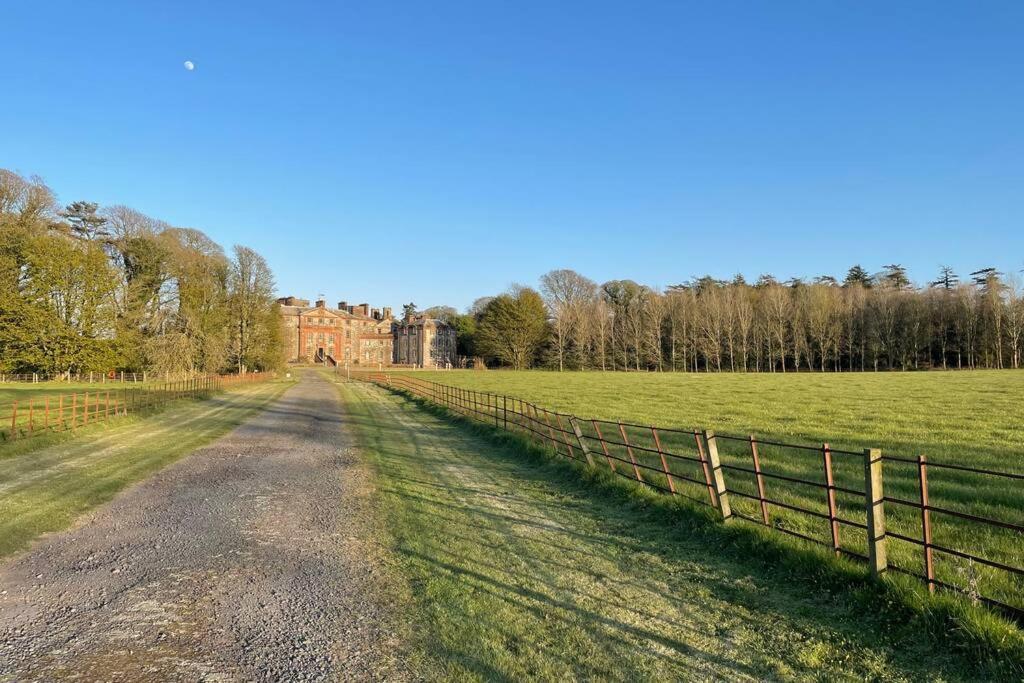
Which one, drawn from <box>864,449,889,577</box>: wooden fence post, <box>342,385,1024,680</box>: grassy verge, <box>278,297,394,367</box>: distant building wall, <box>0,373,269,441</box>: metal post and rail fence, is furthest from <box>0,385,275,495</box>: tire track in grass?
<box>278,297,394,367</box>: distant building wall

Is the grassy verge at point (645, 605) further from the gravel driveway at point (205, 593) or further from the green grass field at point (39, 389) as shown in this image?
the green grass field at point (39, 389)

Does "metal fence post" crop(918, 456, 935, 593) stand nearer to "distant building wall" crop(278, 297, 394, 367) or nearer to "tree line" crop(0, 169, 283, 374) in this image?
"tree line" crop(0, 169, 283, 374)

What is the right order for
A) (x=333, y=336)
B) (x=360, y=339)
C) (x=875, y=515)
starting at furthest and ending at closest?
(x=360, y=339) → (x=333, y=336) → (x=875, y=515)

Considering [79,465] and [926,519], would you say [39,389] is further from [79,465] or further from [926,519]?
[926,519]

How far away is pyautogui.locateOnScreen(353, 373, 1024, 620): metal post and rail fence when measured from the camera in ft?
18.3

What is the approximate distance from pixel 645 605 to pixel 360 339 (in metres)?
162

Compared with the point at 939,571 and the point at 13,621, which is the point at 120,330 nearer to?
the point at 13,621

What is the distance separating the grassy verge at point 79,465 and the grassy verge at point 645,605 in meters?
5.15

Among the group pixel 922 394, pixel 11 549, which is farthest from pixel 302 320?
pixel 11 549

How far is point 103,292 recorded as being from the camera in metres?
51.4

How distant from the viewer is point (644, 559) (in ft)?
23.8

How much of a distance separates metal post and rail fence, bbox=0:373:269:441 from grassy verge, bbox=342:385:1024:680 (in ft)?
51.8

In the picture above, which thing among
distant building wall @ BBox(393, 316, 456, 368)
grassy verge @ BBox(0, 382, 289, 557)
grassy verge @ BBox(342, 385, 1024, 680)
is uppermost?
distant building wall @ BBox(393, 316, 456, 368)

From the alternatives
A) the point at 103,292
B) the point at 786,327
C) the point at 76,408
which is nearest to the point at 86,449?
the point at 76,408
